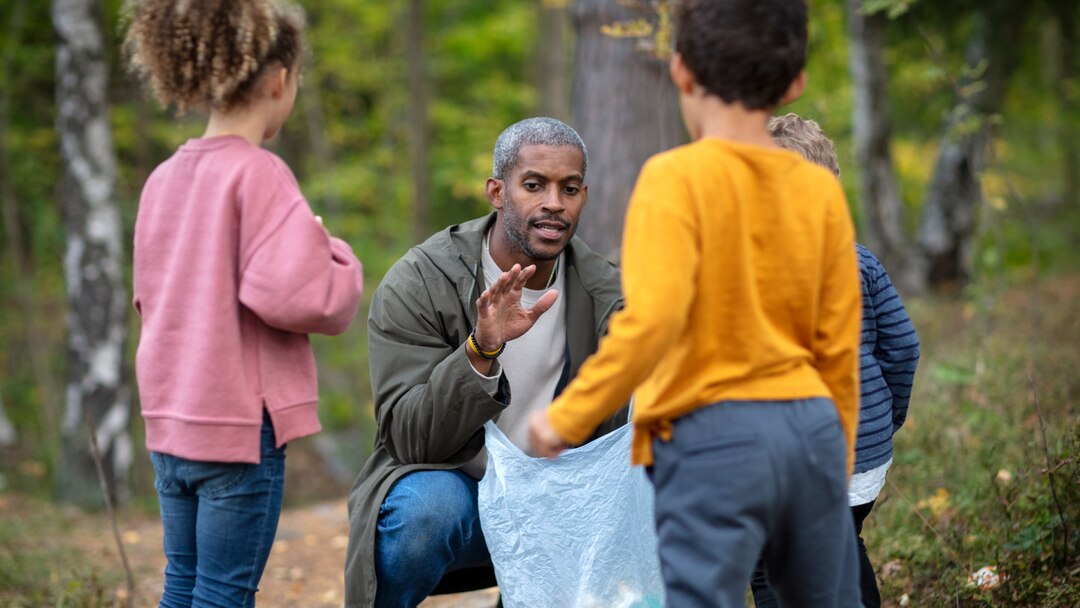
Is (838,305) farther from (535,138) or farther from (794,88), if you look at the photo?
(535,138)

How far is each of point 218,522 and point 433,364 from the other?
866mm

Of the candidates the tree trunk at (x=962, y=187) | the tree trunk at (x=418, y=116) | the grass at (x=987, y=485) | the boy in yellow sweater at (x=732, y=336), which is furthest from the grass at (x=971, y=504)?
the tree trunk at (x=418, y=116)

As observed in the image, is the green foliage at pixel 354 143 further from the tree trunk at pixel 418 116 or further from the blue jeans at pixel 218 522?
the blue jeans at pixel 218 522

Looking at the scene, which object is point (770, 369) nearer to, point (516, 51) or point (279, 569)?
point (279, 569)

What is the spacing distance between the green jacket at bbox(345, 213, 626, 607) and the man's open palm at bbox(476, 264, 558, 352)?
0.13 metres

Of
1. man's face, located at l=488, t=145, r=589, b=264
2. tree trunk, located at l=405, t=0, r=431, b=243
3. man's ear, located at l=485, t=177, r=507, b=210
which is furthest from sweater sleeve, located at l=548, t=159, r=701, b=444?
tree trunk, located at l=405, t=0, r=431, b=243

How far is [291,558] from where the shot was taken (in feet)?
19.2

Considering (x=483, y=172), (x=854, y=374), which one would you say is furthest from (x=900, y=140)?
(x=854, y=374)

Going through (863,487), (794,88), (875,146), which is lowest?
(875,146)

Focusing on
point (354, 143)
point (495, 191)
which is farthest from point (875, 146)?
point (354, 143)

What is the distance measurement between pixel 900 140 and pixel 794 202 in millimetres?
13231

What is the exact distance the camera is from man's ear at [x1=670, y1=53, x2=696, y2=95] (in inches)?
88.4

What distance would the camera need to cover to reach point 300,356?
2789mm

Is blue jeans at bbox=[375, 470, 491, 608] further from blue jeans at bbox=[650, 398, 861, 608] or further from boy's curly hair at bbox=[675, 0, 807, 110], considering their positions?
boy's curly hair at bbox=[675, 0, 807, 110]
